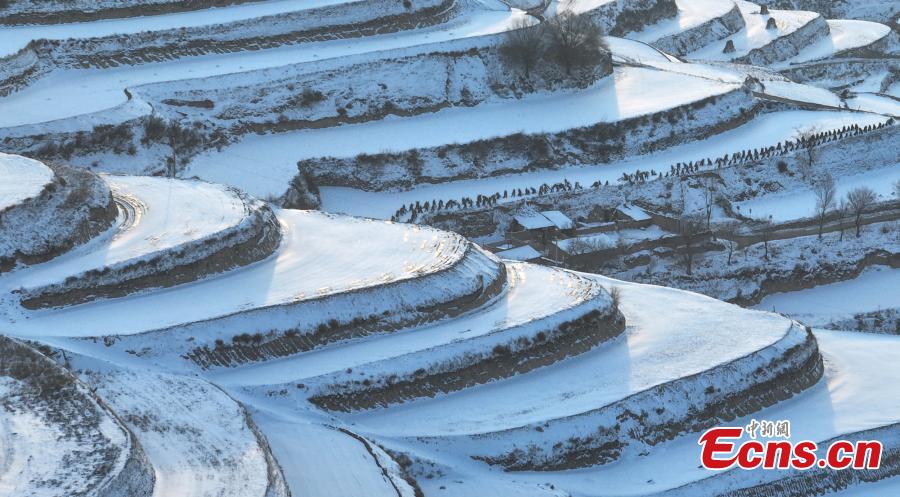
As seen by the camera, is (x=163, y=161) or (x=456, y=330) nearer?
(x=456, y=330)

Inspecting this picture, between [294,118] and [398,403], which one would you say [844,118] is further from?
[398,403]

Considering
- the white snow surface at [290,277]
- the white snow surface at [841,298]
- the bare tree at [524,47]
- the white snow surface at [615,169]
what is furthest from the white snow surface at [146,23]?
the white snow surface at [841,298]

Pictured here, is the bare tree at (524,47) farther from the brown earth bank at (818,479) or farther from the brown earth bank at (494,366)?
the brown earth bank at (818,479)

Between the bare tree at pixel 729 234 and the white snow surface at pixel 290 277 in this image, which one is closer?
the white snow surface at pixel 290 277

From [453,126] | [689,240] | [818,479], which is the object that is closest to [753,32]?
[453,126]

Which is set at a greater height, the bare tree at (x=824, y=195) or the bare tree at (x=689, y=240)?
the bare tree at (x=689, y=240)

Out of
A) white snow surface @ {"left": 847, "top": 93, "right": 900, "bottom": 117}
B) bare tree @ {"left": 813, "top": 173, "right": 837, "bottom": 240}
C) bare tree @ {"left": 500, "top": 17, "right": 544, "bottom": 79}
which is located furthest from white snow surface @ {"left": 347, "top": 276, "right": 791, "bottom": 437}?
white snow surface @ {"left": 847, "top": 93, "right": 900, "bottom": 117}

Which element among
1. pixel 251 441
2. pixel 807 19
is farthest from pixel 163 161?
pixel 807 19
